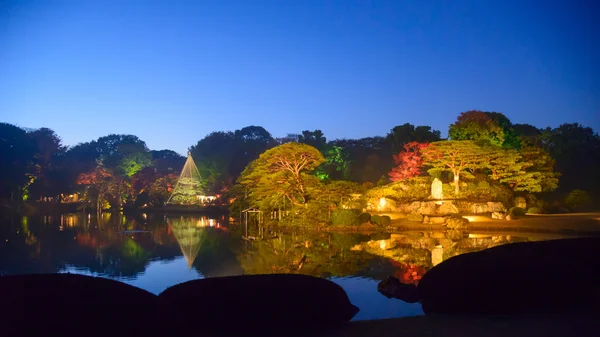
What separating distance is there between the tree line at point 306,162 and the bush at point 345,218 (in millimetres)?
1161

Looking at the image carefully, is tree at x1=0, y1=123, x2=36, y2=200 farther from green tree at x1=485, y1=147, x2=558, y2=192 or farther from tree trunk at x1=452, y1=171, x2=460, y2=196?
green tree at x1=485, y1=147, x2=558, y2=192

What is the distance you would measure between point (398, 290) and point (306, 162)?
16411mm

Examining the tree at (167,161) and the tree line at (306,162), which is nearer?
the tree line at (306,162)

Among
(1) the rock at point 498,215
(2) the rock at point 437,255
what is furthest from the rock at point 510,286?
(1) the rock at point 498,215

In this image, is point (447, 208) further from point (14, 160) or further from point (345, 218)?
point (14, 160)

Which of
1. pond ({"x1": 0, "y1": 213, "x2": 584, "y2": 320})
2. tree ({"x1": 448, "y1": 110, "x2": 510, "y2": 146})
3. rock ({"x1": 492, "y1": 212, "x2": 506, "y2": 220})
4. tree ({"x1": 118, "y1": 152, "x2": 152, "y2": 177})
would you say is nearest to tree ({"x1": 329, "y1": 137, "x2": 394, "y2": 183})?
tree ({"x1": 448, "y1": 110, "x2": 510, "y2": 146})

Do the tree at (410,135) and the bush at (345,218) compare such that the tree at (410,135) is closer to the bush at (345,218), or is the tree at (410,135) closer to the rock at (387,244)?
the bush at (345,218)

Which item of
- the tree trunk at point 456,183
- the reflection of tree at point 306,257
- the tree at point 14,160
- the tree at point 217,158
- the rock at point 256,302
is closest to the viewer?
the rock at point 256,302

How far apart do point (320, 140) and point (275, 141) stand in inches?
428

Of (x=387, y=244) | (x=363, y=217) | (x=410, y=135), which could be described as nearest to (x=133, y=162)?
(x=410, y=135)

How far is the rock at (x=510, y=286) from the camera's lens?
5.43m

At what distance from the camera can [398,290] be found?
26.1 feet

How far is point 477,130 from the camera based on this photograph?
29.2 m

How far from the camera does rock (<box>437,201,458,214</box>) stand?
78.2 ft
